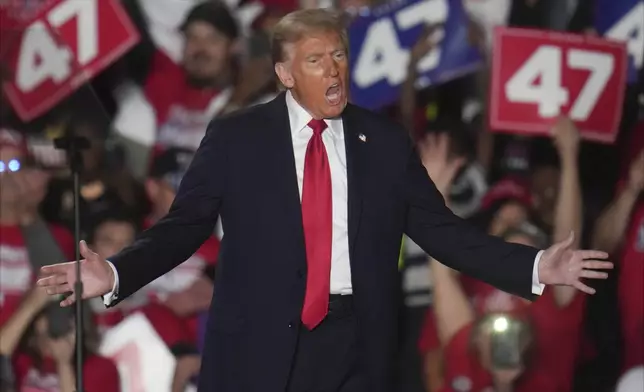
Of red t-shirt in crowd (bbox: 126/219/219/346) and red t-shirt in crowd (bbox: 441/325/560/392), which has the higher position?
red t-shirt in crowd (bbox: 126/219/219/346)

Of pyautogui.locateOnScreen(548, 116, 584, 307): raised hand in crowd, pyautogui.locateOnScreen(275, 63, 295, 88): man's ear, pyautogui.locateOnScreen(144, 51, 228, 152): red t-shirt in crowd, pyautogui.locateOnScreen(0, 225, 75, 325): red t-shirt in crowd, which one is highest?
pyautogui.locateOnScreen(275, 63, 295, 88): man's ear

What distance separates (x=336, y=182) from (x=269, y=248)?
16 cm

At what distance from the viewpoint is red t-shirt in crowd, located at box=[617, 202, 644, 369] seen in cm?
388

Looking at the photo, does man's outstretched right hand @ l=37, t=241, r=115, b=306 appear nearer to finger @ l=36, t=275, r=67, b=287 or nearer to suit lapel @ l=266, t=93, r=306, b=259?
finger @ l=36, t=275, r=67, b=287

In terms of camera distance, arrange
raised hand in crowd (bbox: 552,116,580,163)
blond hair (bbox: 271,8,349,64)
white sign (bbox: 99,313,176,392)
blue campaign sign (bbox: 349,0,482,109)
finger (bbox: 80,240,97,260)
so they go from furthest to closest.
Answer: blue campaign sign (bbox: 349,0,482,109) → raised hand in crowd (bbox: 552,116,580,163) → white sign (bbox: 99,313,176,392) → blond hair (bbox: 271,8,349,64) → finger (bbox: 80,240,97,260)

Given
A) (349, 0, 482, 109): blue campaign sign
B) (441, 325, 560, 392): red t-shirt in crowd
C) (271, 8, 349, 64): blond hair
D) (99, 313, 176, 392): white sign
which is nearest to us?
(271, 8, 349, 64): blond hair

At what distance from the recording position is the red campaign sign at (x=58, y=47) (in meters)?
3.95

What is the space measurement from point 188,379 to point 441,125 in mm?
1120

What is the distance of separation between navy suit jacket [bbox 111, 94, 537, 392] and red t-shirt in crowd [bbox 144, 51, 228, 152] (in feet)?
6.02

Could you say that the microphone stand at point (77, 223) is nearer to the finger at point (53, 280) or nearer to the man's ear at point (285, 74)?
the finger at point (53, 280)

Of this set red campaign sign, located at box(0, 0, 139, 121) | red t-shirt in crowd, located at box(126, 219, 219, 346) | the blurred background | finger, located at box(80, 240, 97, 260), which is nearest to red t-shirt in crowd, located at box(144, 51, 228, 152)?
A: the blurred background

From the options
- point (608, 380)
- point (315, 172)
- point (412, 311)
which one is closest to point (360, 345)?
point (315, 172)

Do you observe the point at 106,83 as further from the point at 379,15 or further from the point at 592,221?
the point at 592,221

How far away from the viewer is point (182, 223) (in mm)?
2152
